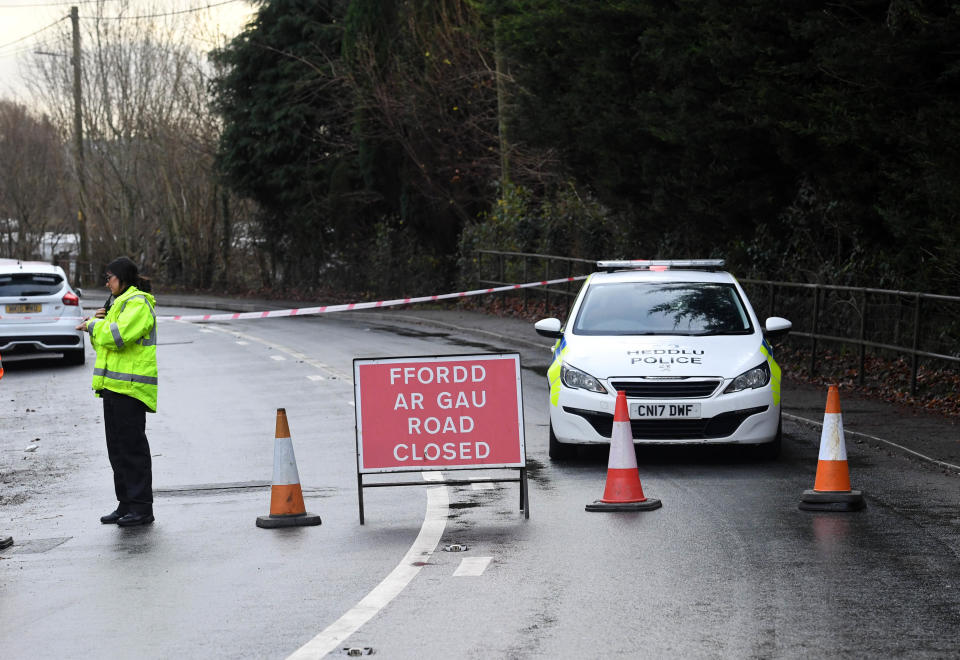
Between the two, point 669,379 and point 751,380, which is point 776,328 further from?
point 669,379

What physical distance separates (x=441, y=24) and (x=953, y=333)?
2276 cm

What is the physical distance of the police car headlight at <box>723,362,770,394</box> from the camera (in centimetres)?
1180

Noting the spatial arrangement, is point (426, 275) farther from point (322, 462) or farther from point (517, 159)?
point (322, 462)

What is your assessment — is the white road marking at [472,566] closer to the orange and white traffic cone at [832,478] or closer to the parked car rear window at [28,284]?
the orange and white traffic cone at [832,478]

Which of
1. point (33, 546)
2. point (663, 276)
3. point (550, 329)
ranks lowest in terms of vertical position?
point (33, 546)

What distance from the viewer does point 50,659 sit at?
6.24m

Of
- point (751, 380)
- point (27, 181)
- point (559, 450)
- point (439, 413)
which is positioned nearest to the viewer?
point (439, 413)

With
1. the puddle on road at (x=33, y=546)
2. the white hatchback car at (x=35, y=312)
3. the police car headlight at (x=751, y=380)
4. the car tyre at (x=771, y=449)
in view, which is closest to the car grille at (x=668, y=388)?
the police car headlight at (x=751, y=380)

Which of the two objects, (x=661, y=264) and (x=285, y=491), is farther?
(x=661, y=264)

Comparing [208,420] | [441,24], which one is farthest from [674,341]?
[441,24]

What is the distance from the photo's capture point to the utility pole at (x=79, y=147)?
4928cm

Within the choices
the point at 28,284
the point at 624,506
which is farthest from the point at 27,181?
the point at 624,506

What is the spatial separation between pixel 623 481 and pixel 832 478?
139cm

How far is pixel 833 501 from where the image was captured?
9.75m
